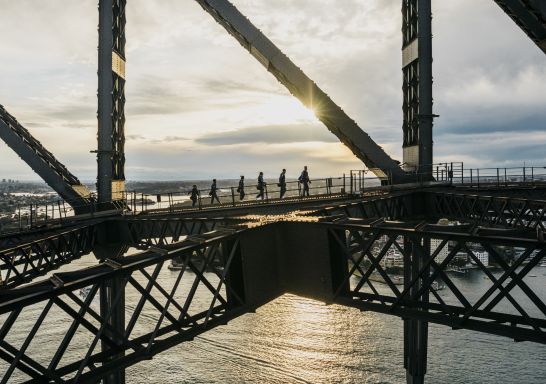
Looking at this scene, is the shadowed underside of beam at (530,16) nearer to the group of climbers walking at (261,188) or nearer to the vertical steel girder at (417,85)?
the vertical steel girder at (417,85)

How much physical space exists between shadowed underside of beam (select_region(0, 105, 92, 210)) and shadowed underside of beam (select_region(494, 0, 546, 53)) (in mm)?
26297

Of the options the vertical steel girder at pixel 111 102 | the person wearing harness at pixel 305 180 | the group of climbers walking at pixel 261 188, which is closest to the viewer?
the vertical steel girder at pixel 111 102

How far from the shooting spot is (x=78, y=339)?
7119 centimetres

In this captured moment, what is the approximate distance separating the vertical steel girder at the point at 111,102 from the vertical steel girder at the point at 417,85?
19598 mm

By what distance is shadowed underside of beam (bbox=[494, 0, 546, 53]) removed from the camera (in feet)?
73.4

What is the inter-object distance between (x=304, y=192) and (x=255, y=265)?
18.7 m

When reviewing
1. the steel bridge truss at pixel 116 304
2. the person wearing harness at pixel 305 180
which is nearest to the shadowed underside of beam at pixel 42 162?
the person wearing harness at pixel 305 180

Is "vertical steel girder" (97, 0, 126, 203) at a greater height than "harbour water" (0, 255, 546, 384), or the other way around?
"vertical steel girder" (97, 0, 126, 203)

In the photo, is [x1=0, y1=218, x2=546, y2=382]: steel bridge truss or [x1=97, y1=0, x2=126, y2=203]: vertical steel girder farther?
[x1=97, y1=0, x2=126, y2=203]: vertical steel girder

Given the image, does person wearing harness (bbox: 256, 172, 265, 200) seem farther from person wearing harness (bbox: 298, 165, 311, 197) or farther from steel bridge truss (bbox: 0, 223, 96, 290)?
steel bridge truss (bbox: 0, 223, 96, 290)

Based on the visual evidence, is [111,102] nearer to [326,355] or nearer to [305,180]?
[305,180]

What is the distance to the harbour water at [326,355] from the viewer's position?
61281 millimetres

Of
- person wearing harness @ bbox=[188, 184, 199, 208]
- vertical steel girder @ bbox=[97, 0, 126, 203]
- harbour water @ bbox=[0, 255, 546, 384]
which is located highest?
vertical steel girder @ bbox=[97, 0, 126, 203]

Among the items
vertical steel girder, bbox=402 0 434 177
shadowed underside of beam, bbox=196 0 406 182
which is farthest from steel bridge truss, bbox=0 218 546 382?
vertical steel girder, bbox=402 0 434 177
